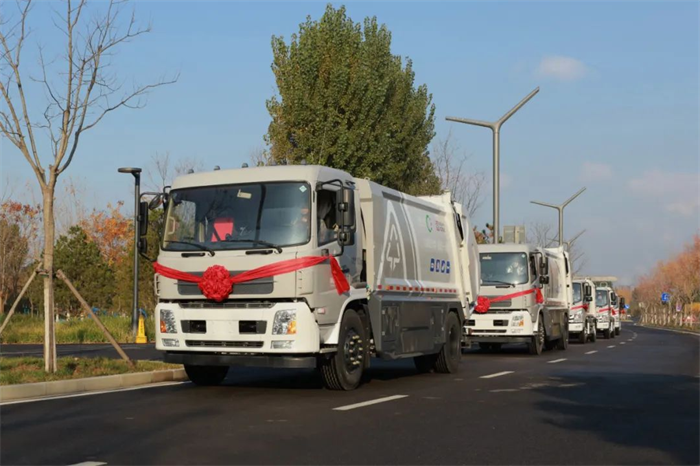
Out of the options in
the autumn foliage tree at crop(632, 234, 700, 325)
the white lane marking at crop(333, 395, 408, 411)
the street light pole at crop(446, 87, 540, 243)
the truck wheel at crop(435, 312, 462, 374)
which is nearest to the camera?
the white lane marking at crop(333, 395, 408, 411)

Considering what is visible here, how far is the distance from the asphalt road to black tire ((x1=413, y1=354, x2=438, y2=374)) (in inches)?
82.2

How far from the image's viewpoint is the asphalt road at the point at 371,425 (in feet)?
24.9

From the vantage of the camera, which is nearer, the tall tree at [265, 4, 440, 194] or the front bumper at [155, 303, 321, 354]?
the front bumper at [155, 303, 321, 354]

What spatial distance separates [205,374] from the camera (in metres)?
14.1

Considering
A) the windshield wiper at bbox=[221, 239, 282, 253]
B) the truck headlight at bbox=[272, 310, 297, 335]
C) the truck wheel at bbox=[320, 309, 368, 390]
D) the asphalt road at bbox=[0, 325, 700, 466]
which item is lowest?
the asphalt road at bbox=[0, 325, 700, 466]

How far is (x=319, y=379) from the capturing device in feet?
50.0

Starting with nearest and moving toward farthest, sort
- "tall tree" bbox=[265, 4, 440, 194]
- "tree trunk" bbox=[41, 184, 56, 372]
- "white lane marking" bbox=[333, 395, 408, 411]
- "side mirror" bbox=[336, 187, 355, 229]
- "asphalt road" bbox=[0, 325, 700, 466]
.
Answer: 1. "asphalt road" bbox=[0, 325, 700, 466]
2. "white lane marking" bbox=[333, 395, 408, 411]
3. "side mirror" bbox=[336, 187, 355, 229]
4. "tree trunk" bbox=[41, 184, 56, 372]
5. "tall tree" bbox=[265, 4, 440, 194]

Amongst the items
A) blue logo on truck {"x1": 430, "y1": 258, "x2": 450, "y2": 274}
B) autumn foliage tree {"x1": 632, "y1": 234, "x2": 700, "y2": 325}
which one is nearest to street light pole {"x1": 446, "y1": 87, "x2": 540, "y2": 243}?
blue logo on truck {"x1": 430, "y1": 258, "x2": 450, "y2": 274}

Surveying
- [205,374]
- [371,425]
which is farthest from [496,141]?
[371,425]

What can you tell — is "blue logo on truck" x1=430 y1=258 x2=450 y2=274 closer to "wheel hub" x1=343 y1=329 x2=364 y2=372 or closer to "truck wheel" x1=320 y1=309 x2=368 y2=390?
"truck wheel" x1=320 y1=309 x2=368 y2=390

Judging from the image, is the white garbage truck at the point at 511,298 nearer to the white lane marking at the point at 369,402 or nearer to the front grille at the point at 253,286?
the white lane marking at the point at 369,402

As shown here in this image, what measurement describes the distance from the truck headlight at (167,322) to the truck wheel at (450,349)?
18.5 ft

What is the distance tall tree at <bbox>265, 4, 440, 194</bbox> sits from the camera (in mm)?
38531

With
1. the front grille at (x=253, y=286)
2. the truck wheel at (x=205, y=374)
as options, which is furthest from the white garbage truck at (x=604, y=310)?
the front grille at (x=253, y=286)
